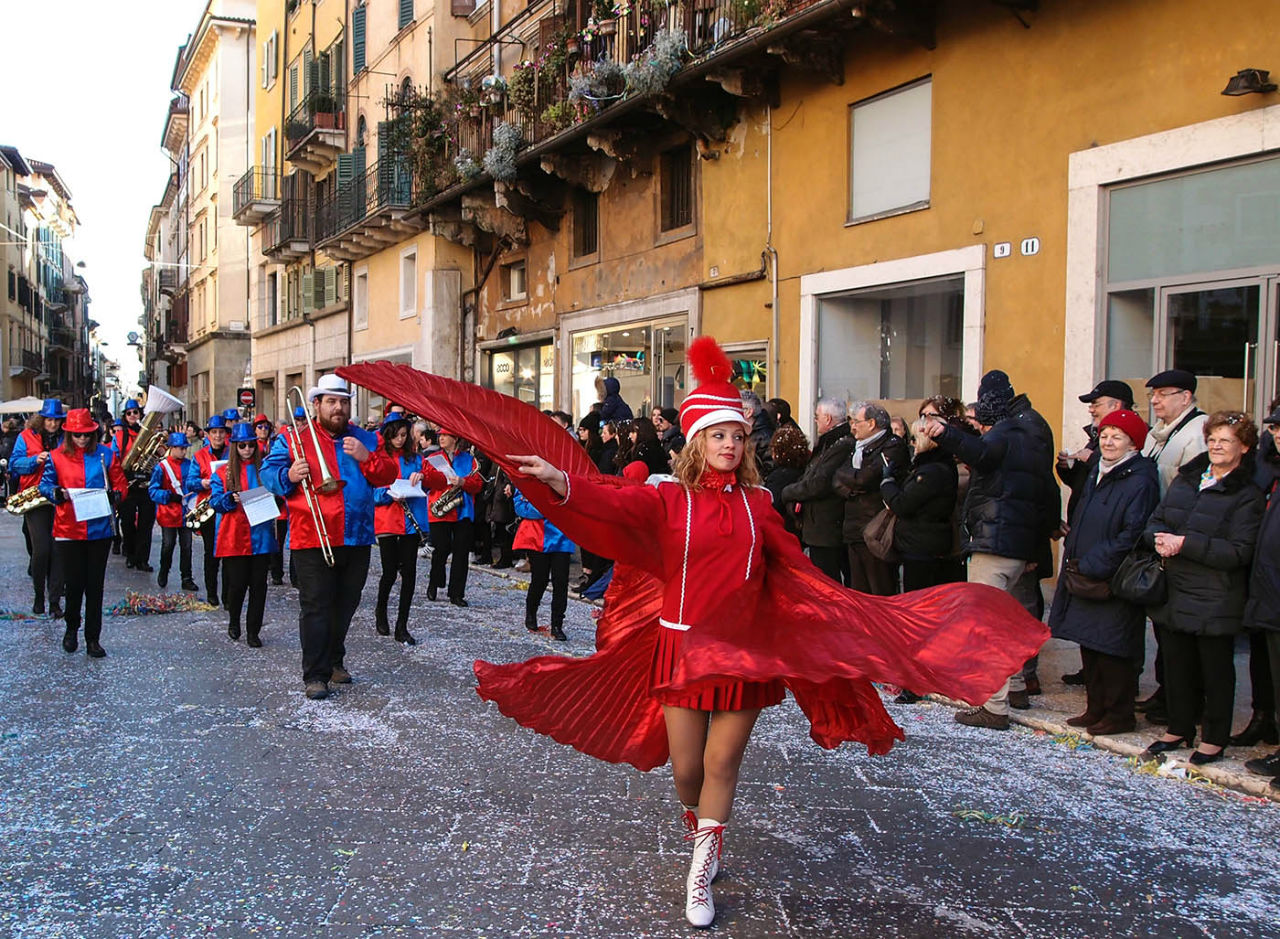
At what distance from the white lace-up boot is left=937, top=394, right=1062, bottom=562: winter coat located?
11.3ft

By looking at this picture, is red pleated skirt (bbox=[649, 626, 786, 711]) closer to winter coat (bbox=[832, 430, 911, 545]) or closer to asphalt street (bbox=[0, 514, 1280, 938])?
asphalt street (bbox=[0, 514, 1280, 938])

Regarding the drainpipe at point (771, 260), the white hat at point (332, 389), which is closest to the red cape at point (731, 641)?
the white hat at point (332, 389)

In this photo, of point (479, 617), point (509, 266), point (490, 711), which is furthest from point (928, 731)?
point (509, 266)

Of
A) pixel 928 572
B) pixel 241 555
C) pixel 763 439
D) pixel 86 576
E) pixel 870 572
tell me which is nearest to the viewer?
pixel 928 572

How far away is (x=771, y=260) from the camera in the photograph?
46.8 ft

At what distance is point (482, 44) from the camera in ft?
70.6

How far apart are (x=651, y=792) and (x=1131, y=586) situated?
2.97 m

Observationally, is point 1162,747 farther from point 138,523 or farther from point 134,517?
point 134,517

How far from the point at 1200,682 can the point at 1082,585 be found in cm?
84

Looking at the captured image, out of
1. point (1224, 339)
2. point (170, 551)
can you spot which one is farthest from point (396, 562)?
point (1224, 339)

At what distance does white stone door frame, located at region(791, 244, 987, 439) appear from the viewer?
37.0 ft

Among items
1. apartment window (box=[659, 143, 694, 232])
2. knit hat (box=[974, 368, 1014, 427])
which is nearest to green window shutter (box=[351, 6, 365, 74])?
apartment window (box=[659, 143, 694, 232])

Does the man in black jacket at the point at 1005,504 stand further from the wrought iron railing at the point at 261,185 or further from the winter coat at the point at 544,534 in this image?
the wrought iron railing at the point at 261,185

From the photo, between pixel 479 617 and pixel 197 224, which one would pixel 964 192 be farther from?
pixel 197 224
